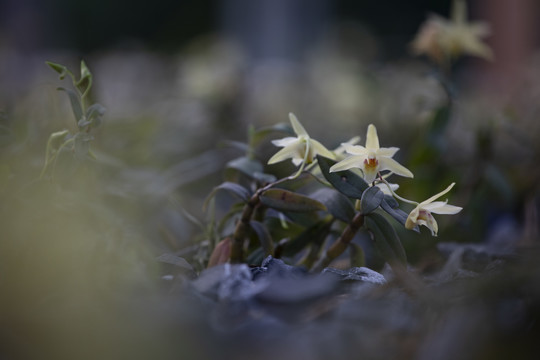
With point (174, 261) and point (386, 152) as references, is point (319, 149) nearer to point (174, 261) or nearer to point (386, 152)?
point (386, 152)

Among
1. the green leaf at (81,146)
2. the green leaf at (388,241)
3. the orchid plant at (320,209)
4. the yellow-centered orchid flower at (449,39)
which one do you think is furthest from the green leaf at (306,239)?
the yellow-centered orchid flower at (449,39)

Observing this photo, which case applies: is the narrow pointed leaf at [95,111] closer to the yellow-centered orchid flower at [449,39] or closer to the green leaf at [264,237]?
the green leaf at [264,237]

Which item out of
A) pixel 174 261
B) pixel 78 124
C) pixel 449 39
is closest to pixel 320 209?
pixel 174 261

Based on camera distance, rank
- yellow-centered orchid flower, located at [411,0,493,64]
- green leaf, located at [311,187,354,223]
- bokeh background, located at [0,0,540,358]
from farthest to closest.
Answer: yellow-centered orchid flower, located at [411,0,493,64] < green leaf, located at [311,187,354,223] < bokeh background, located at [0,0,540,358]

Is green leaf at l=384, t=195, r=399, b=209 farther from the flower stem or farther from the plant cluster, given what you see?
the plant cluster

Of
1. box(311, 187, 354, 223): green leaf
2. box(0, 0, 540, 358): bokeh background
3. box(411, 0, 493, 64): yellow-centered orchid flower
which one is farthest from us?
box(411, 0, 493, 64): yellow-centered orchid flower

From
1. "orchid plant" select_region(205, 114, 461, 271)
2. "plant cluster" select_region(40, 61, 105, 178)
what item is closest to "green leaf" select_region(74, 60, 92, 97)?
"plant cluster" select_region(40, 61, 105, 178)

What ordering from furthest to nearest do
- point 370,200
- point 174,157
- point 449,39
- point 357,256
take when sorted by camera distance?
point 174,157 < point 449,39 < point 357,256 < point 370,200
